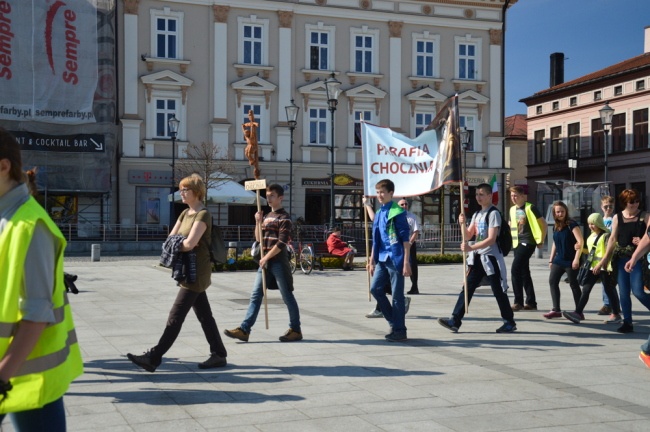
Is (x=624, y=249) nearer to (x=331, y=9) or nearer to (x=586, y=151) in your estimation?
(x=331, y=9)

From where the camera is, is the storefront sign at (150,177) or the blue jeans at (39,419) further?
the storefront sign at (150,177)

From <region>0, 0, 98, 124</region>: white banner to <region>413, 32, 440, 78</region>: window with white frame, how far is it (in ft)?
50.5

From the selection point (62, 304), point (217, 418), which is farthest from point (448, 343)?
point (62, 304)

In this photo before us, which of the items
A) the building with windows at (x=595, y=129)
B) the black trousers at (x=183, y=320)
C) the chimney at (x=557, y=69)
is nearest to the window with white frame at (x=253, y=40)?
the building with windows at (x=595, y=129)

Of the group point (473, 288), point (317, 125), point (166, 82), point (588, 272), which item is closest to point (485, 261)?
point (473, 288)

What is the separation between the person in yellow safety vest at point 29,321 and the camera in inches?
114

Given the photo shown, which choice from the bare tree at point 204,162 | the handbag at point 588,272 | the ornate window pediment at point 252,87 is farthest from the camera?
the ornate window pediment at point 252,87

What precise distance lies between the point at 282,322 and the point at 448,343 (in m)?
2.53

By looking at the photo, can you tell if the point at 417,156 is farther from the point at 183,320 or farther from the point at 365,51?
the point at 365,51

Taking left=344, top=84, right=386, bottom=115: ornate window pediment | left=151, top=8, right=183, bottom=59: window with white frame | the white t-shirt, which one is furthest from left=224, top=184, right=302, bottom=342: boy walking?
left=344, top=84, right=386, bottom=115: ornate window pediment

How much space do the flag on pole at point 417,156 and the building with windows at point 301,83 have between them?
22095 millimetres

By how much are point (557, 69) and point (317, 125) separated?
26.6 meters

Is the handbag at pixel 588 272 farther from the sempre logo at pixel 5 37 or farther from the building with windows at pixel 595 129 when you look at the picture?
the building with windows at pixel 595 129

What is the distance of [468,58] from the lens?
4169 centimetres
